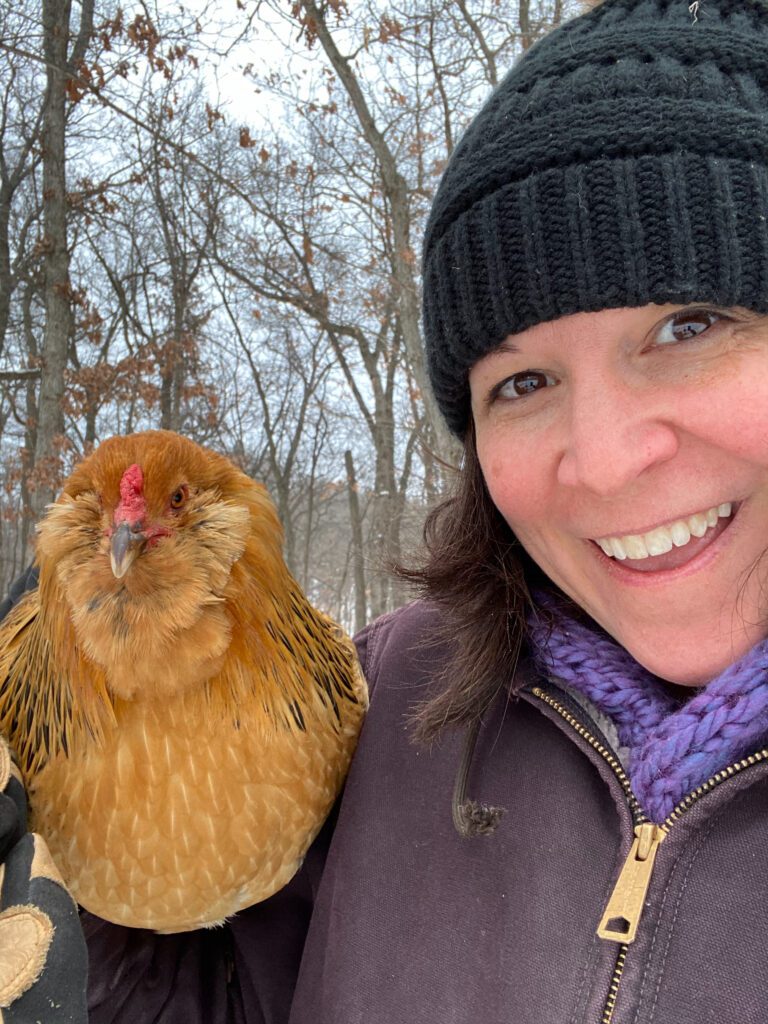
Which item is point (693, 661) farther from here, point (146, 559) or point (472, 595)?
point (146, 559)

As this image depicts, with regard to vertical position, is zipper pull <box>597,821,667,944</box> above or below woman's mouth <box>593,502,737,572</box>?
below

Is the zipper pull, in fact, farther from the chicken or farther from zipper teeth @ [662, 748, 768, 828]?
the chicken

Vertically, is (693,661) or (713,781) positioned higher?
(693,661)

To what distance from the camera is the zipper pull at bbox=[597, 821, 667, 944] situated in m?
1.11

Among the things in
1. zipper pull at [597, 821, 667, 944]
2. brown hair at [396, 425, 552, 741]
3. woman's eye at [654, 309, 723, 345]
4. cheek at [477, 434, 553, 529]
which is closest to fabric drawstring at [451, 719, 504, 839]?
brown hair at [396, 425, 552, 741]

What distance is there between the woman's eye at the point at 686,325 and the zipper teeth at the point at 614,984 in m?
0.92

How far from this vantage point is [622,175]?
1.18 metres

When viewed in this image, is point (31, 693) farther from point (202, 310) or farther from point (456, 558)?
point (202, 310)

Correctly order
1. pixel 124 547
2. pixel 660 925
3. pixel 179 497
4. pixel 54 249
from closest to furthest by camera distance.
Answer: pixel 660 925, pixel 124 547, pixel 179 497, pixel 54 249

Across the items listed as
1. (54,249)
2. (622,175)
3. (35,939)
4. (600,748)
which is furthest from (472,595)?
(54,249)

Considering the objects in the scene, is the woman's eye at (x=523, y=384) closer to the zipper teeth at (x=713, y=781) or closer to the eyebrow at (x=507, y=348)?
the eyebrow at (x=507, y=348)

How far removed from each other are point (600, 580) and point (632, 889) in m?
0.49

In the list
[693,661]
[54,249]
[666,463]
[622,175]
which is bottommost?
[693,661]

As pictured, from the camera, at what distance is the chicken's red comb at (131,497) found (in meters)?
1.50
